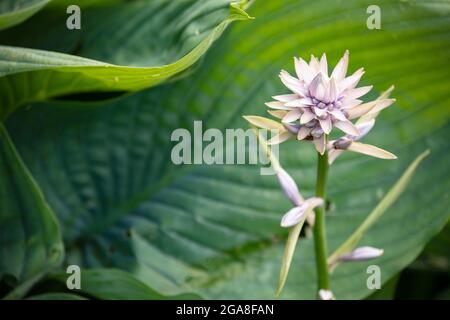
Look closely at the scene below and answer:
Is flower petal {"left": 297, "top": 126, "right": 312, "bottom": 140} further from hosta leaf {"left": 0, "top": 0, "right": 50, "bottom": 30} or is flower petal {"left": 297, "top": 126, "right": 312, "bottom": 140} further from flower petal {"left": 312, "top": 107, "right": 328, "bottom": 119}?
hosta leaf {"left": 0, "top": 0, "right": 50, "bottom": 30}

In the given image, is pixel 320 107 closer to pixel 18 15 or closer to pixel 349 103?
pixel 349 103

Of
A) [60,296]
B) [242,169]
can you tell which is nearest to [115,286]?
[60,296]

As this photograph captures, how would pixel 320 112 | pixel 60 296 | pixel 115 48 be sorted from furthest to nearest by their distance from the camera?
pixel 115 48, pixel 60 296, pixel 320 112

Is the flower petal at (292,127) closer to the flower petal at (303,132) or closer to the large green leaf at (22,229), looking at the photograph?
the flower petal at (303,132)

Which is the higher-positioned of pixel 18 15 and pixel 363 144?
pixel 18 15

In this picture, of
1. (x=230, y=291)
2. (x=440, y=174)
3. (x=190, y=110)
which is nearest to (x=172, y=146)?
(x=190, y=110)

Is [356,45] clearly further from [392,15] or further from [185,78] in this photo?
[185,78]
